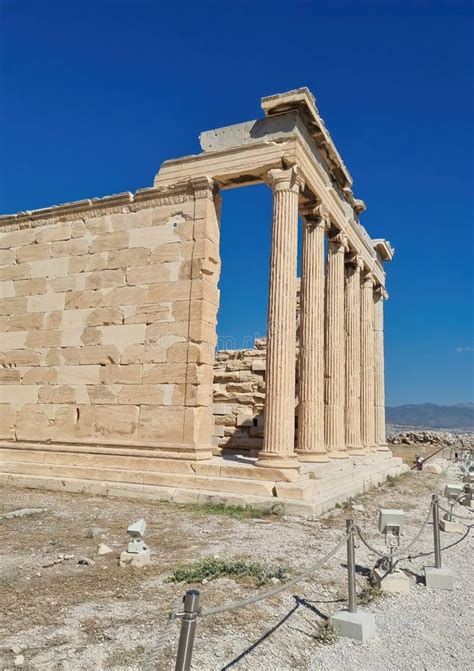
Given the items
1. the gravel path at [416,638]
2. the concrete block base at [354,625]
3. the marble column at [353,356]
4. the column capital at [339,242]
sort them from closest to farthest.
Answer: the gravel path at [416,638] → the concrete block base at [354,625] → the column capital at [339,242] → the marble column at [353,356]

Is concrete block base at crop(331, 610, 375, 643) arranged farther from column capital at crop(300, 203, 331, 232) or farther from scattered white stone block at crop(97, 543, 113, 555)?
column capital at crop(300, 203, 331, 232)

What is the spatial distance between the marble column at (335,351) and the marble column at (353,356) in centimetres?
179

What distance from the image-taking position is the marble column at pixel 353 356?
17.4 meters

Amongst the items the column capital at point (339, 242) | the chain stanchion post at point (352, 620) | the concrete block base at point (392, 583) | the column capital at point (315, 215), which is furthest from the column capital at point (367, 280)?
the chain stanchion post at point (352, 620)

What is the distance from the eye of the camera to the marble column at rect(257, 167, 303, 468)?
10859 millimetres

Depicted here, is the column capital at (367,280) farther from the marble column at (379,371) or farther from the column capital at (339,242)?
the column capital at (339,242)

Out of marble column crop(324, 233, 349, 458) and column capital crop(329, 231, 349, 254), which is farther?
column capital crop(329, 231, 349, 254)

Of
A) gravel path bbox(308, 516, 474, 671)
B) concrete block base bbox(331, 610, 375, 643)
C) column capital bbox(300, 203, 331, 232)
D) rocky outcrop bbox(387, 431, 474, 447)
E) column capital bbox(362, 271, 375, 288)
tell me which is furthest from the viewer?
rocky outcrop bbox(387, 431, 474, 447)

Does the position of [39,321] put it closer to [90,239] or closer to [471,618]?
[90,239]

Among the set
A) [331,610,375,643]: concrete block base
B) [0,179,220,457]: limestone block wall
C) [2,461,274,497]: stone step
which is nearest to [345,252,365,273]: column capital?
[0,179,220,457]: limestone block wall

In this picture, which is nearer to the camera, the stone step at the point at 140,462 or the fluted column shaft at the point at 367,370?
the stone step at the point at 140,462

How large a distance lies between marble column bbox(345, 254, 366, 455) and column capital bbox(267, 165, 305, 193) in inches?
253

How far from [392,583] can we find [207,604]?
2130 millimetres

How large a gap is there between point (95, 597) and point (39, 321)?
9771 mm
